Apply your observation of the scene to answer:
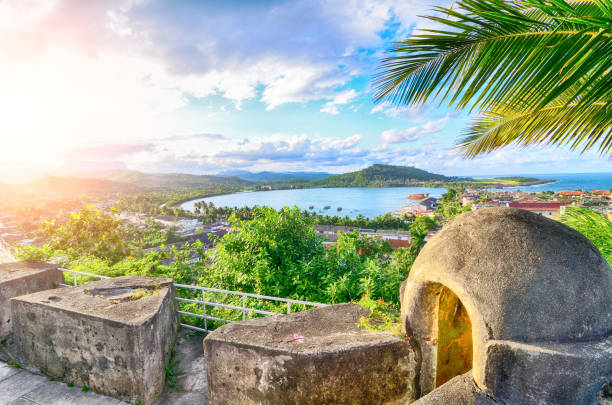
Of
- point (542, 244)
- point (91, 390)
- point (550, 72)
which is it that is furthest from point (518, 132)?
point (91, 390)

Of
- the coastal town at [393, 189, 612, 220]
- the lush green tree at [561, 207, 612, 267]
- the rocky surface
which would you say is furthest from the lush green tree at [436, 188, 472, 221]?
the rocky surface

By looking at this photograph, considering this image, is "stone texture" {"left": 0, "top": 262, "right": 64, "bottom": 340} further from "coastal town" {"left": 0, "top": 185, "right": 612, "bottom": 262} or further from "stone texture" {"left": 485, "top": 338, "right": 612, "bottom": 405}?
"stone texture" {"left": 485, "top": 338, "right": 612, "bottom": 405}

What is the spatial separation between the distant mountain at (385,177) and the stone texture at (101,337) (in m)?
105

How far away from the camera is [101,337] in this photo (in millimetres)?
3359

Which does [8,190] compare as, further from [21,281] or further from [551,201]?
[551,201]

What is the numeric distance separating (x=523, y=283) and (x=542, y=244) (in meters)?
0.32

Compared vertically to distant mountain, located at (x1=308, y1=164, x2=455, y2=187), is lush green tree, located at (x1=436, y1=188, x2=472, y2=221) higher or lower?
lower

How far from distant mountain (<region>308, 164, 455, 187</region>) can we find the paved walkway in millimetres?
104454

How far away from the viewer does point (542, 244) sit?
193 centimetres

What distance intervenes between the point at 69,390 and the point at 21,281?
2375 millimetres

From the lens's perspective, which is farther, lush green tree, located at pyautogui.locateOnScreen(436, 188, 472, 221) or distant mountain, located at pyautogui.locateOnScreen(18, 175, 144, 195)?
distant mountain, located at pyautogui.locateOnScreen(18, 175, 144, 195)

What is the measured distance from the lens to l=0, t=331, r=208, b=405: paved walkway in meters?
3.36

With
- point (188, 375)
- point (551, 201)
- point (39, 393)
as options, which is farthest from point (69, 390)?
point (551, 201)

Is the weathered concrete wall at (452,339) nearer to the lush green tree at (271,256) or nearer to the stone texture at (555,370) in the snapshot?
the stone texture at (555,370)
